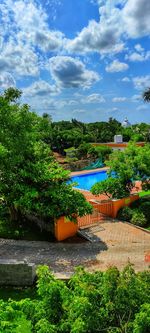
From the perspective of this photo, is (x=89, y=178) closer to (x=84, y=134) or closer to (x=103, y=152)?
(x=103, y=152)

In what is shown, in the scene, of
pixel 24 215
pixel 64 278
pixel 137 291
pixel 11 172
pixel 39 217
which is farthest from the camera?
pixel 24 215

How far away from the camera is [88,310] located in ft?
21.6

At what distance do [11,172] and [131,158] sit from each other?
987 centimetres

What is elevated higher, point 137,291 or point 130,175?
point 130,175

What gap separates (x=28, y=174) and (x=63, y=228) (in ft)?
12.2

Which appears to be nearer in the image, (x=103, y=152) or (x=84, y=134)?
(x=103, y=152)

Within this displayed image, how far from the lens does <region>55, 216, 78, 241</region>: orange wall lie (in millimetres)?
20469

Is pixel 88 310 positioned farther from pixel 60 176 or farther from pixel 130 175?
pixel 130 175

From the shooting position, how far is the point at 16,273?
15.6m

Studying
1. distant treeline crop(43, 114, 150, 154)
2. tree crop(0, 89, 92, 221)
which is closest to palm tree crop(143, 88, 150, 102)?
distant treeline crop(43, 114, 150, 154)

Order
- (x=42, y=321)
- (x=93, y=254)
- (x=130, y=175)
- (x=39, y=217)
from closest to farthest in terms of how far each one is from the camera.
→ 1. (x=42, y=321)
2. (x=93, y=254)
3. (x=39, y=217)
4. (x=130, y=175)

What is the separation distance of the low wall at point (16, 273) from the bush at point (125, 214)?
10052 millimetres

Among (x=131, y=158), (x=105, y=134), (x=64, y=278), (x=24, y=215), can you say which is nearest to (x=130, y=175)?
(x=131, y=158)

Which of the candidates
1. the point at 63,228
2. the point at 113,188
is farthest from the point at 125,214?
the point at 63,228
